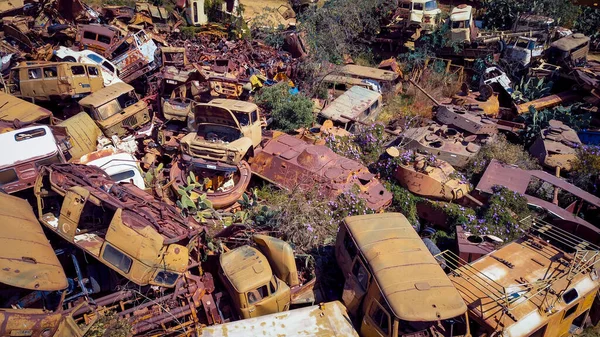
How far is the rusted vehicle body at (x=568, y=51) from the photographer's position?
647 inches

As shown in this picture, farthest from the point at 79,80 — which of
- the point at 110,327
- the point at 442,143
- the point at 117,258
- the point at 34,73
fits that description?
the point at 442,143

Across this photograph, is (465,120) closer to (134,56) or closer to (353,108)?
(353,108)

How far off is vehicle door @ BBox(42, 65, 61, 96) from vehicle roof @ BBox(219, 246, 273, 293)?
26.4ft

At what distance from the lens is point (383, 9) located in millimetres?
20125

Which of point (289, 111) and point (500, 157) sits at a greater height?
point (289, 111)

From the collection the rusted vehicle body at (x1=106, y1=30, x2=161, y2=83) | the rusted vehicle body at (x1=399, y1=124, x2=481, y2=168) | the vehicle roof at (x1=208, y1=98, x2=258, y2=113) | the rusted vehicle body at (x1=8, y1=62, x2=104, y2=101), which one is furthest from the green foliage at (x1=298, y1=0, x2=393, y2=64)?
the rusted vehicle body at (x1=8, y1=62, x2=104, y2=101)

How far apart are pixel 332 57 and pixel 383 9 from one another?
158 inches

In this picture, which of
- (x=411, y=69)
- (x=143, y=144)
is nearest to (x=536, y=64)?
(x=411, y=69)

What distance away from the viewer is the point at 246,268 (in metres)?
7.12

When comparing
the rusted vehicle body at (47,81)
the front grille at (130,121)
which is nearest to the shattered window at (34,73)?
the rusted vehicle body at (47,81)

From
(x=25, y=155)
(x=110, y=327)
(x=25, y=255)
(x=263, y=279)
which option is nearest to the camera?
(x=110, y=327)

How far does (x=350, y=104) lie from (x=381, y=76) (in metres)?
2.90

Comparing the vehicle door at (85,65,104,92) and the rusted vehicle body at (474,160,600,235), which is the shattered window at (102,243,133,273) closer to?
the vehicle door at (85,65,104,92)

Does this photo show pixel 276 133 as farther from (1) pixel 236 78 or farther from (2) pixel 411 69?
(2) pixel 411 69
